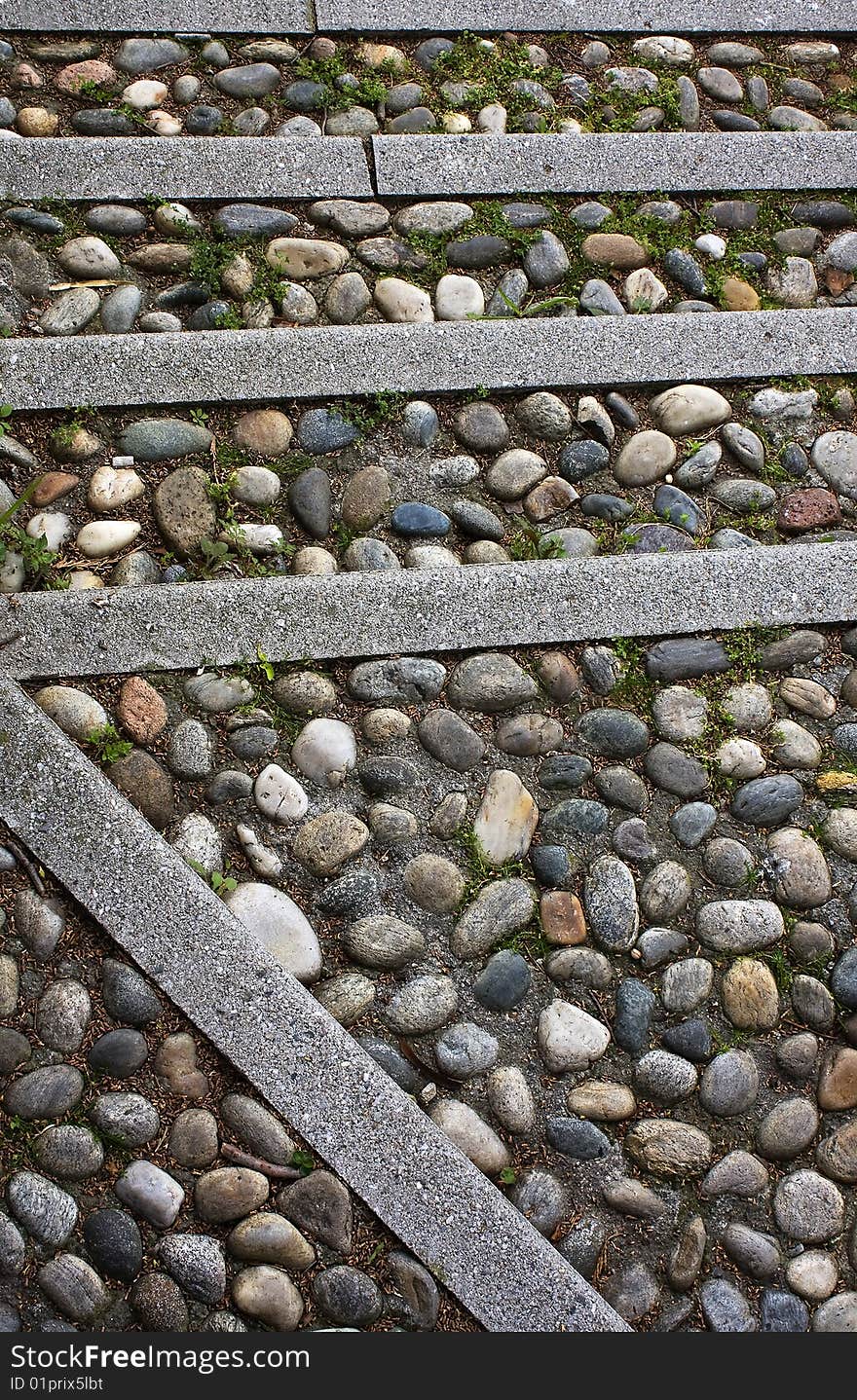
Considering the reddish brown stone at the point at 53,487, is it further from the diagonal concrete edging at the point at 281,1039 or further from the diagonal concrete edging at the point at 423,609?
the diagonal concrete edging at the point at 281,1039

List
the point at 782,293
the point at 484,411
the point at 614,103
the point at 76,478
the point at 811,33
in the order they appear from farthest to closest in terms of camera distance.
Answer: the point at 811,33 < the point at 614,103 < the point at 782,293 < the point at 484,411 < the point at 76,478

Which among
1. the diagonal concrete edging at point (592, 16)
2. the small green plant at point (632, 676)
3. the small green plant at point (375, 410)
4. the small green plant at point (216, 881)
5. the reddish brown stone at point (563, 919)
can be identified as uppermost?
the diagonal concrete edging at point (592, 16)

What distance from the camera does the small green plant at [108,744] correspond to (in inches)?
76.0

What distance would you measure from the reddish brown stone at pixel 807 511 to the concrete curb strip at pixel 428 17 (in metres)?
1.47

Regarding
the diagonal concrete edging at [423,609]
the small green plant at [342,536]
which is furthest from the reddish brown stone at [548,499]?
the small green plant at [342,536]

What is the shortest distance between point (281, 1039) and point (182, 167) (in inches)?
74.3

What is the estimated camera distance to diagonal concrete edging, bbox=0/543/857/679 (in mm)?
2027

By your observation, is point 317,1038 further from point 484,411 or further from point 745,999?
point 484,411

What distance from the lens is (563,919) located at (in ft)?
6.22

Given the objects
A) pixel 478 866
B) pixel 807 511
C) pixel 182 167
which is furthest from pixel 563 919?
pixel 182 167

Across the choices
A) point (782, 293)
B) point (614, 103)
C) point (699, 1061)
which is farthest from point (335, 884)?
point (614, 103)

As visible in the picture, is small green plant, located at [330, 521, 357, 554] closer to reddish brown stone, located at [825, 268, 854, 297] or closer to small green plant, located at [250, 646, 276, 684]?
small green plant, located at [250, 646, 276, 684]

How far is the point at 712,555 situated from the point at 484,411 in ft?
1.77

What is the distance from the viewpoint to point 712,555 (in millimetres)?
2240
